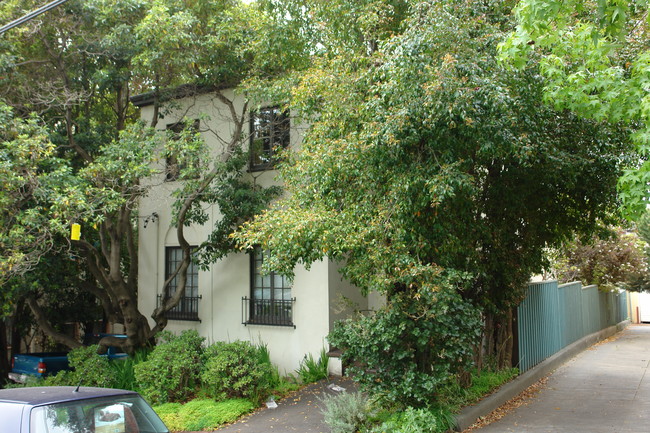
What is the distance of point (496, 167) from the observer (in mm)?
10148

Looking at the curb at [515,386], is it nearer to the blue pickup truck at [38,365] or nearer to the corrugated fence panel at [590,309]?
the corrugated fence panel at [590,309]

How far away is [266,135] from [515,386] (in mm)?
7932

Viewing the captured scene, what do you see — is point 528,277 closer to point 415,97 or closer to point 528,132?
point 528,132

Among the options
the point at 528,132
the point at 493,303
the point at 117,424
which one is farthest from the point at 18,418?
the point at 493,303

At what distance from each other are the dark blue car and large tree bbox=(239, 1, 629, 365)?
3454 mm

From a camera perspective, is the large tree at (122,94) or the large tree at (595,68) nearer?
the large tree at (595,68)

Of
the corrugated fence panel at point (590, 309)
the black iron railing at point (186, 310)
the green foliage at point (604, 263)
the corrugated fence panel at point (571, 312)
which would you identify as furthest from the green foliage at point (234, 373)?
the green foliage at point (604, 263)

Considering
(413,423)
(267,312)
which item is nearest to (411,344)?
(413,423)

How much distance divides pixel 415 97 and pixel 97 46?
29.4ft

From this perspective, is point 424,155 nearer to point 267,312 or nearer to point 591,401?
point 591,401

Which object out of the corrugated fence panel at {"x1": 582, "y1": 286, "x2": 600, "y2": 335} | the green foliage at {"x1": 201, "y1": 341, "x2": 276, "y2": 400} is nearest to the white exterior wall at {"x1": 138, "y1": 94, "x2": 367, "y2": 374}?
the green foliage at {"x1": 201, "y1": 341, "x2": 276, "y2": 400}

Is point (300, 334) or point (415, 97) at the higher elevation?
point (415, 97)

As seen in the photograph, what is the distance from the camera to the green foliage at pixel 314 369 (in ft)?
40.5

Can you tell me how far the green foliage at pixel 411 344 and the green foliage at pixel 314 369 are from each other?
150 inches
